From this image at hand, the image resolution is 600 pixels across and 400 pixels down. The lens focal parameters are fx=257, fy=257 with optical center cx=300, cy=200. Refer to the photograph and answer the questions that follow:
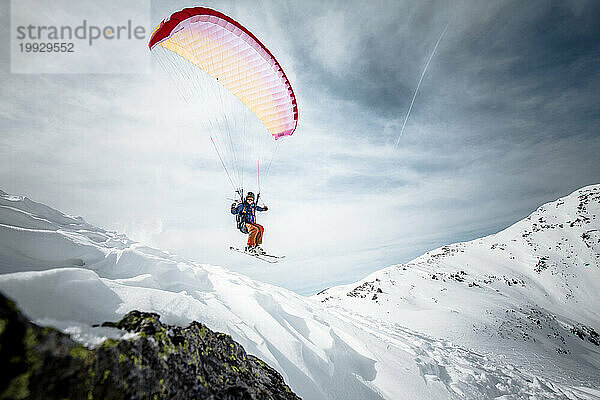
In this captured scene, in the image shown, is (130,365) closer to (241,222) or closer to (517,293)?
(241,222)

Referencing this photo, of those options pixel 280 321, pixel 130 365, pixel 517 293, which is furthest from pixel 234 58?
pixel 517 293

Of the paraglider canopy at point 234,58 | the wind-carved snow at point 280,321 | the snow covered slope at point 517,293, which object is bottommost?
the snow covered slope at point 517,293

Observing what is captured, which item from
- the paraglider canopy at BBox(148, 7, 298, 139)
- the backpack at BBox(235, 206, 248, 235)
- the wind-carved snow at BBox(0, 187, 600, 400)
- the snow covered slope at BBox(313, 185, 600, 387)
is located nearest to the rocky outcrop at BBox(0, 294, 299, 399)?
the wind-carved snow at BBox(0, 187, 600, 400)

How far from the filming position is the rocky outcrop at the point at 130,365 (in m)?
1.30

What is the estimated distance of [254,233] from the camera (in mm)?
10555

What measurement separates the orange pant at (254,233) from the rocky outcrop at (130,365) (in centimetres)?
725

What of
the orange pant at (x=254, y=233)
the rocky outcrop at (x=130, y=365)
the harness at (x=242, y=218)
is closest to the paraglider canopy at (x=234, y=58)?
the harness at (x=242, y=218)

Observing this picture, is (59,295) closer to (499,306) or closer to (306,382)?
(306,382)

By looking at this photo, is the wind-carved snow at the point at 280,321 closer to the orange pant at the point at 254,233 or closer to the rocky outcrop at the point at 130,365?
the rocky outcrop at the point at 130,365

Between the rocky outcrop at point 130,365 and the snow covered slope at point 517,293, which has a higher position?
the rocky outcrop at point 130,365

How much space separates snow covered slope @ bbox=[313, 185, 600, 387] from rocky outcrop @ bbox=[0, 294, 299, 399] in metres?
19.5

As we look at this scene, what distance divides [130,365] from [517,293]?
45136 millimetres

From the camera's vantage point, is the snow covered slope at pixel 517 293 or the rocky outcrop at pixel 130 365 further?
the snow covered slope at pixel 517 293

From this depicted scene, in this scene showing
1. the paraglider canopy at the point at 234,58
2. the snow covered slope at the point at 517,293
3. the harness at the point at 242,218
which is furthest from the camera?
the snow covered slope at the point at 517,293
